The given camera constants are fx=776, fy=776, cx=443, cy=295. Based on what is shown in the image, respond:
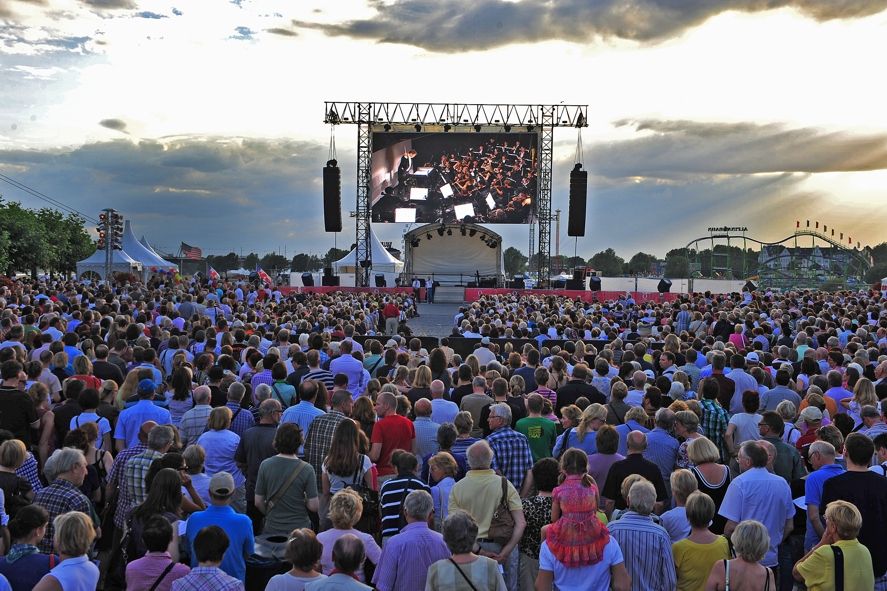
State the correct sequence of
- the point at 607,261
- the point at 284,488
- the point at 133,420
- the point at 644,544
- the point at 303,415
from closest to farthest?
the point at 644,544
the point at 284,488
the point at 133,420
the point at 303,415
the point at 607,261

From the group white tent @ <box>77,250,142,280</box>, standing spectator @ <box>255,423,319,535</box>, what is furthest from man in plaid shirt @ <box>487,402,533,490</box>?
white tent @ <box>77,250,142,280</box>

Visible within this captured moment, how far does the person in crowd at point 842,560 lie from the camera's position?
166 inches

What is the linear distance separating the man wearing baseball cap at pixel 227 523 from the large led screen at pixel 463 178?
3375 cm

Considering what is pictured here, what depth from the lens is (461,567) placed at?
381 cm

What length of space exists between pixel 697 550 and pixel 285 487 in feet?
8.62

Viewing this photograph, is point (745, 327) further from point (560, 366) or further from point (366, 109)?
point (366, 109)

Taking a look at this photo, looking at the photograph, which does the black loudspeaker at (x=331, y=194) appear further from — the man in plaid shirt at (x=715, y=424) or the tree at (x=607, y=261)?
the tree at (x=607, y=261)

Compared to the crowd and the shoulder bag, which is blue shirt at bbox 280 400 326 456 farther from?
the shoulder bag

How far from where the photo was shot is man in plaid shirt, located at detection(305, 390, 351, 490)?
5.93 metres

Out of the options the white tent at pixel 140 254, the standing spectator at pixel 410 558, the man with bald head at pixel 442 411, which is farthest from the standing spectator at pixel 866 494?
the white tent at pixel 140 254

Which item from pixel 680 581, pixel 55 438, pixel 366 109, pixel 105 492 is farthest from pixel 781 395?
pixel 366 109

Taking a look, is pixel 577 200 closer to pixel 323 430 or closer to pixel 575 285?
pixel 575 285

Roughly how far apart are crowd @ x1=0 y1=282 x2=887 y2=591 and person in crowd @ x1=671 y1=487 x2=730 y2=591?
0.01 meters

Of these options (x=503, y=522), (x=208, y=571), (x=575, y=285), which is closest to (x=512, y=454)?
(x=503, y=522)
